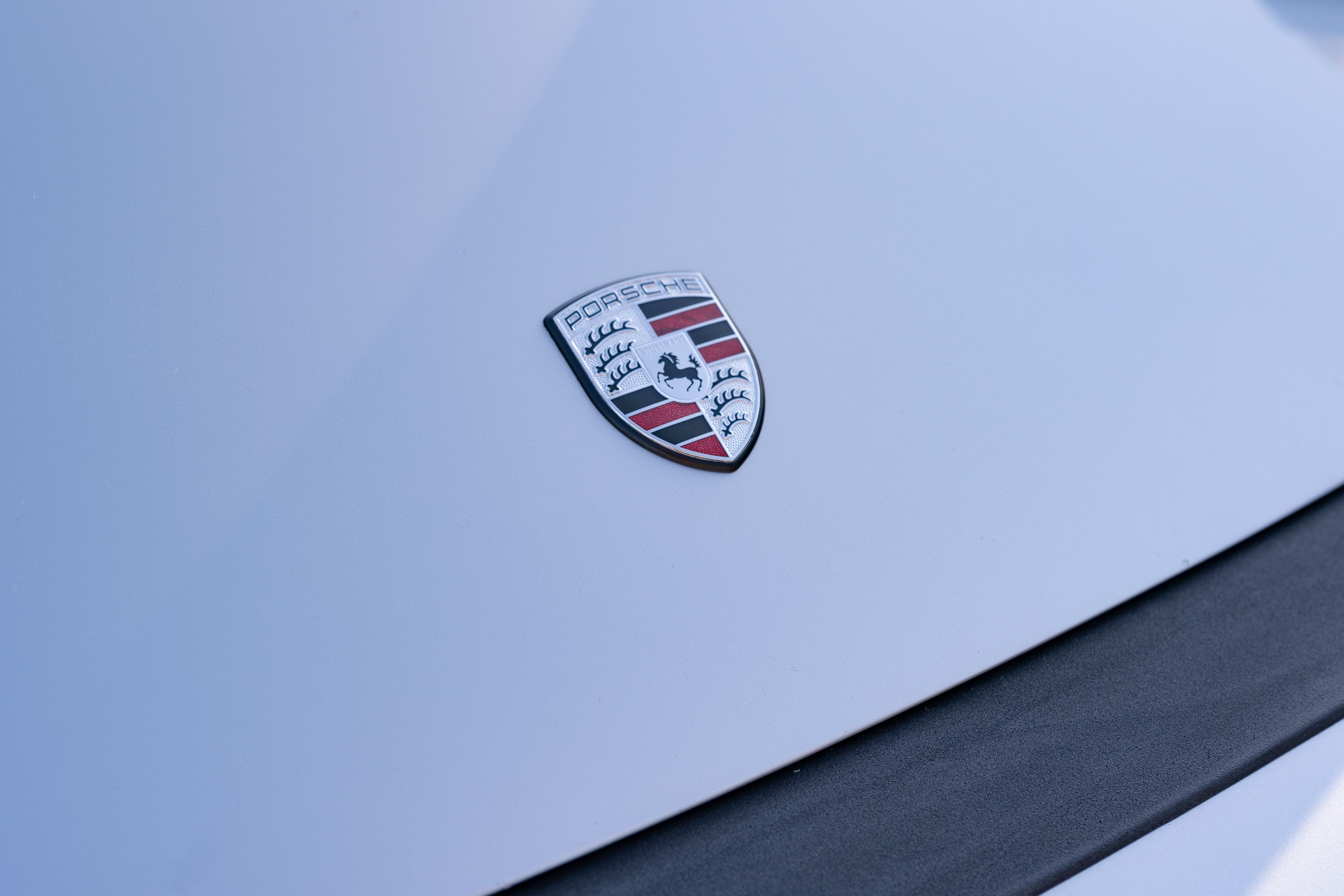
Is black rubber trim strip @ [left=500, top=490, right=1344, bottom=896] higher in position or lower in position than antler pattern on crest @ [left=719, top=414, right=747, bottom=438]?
lower

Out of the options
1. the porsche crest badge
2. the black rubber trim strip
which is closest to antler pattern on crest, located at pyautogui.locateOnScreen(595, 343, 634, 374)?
the porsche crest badge

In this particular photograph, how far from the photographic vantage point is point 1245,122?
1145mm

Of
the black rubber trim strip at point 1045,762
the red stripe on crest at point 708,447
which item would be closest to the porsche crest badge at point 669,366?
the red stripe on crest at point 708,447

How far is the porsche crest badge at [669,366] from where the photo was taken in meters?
0.83

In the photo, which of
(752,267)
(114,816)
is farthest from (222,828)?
(752,267)

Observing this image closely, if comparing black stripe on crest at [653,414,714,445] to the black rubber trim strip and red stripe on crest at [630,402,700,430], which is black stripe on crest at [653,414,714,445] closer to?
red stripe on crest at [630,402,700,430]

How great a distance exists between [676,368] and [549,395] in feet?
0.37

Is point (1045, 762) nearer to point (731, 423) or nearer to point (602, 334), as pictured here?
point (731, 423)

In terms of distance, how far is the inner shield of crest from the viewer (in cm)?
85

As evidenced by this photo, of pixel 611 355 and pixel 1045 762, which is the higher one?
pixel 611 355

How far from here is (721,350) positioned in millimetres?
882

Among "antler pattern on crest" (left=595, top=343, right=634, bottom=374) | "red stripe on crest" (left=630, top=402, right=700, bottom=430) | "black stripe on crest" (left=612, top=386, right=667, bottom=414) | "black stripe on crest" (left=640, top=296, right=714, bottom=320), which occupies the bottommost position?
"red stripe on crest" (left=630, top=402, right=700, bottom=430)

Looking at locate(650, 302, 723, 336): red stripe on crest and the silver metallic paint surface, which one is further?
locate(650, 302, 723, 336): red stripe on crest

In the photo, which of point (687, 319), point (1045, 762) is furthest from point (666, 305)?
point (1045, 762)
